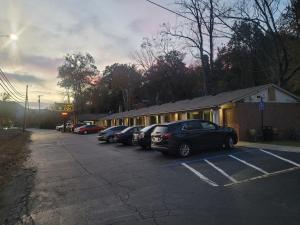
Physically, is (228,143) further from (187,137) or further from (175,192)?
(175,192)

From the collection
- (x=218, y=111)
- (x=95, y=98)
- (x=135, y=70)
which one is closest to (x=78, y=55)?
(x=95, y=98)

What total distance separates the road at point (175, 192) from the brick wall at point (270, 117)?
10.2 meters

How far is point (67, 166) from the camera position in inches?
648

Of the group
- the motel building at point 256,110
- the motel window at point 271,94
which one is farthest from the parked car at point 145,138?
the motel window at point 271,94

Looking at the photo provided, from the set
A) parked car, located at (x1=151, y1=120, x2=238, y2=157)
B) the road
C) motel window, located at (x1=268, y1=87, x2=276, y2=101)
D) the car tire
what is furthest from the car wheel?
motel window, located at (x1=268, y1=87, x2=276, y2=101)

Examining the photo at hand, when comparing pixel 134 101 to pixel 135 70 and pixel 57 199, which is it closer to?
pixel 135 70

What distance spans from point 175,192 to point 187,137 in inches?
306

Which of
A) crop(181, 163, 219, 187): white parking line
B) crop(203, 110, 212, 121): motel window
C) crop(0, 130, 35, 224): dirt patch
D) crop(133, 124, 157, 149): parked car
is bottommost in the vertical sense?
crop(0, 130, 35, 224): dirt patch

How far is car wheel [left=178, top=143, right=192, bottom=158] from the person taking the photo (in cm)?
1723

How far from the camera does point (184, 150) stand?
17.4 m

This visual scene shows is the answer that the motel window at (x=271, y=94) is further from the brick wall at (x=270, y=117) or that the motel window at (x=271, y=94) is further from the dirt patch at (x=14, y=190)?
the dirt patch at (x=14, y=190)

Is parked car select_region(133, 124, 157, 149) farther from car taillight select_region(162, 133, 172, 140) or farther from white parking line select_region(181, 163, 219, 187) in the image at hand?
white parking line select_region(181, 163, 219, 187)

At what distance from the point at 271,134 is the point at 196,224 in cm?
1960

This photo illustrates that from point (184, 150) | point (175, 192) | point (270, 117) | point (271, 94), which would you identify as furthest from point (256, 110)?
point (175, 192)
